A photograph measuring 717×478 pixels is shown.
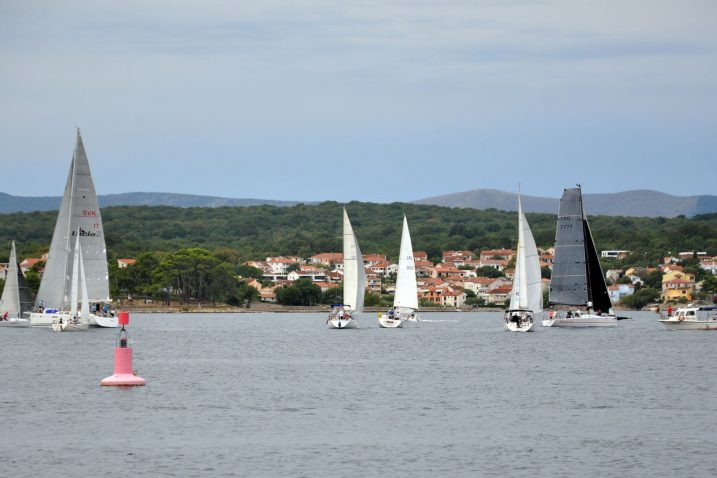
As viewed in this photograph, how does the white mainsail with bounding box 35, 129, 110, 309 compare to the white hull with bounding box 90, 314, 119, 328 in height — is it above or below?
above

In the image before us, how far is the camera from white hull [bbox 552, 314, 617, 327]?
256 feet

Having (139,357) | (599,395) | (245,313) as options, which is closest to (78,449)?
(599,395)

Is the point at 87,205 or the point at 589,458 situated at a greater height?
the point at 87,205

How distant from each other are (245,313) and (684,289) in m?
50.2

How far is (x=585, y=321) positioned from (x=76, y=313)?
30.2 m

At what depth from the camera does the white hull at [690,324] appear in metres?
78.8

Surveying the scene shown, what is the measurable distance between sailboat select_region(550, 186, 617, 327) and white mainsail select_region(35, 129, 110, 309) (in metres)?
26.9

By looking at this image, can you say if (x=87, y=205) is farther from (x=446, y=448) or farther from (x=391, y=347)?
(x=446, y=448)

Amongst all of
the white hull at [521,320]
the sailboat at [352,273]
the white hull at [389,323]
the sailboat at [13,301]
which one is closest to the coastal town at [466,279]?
the white hull at [389,323]

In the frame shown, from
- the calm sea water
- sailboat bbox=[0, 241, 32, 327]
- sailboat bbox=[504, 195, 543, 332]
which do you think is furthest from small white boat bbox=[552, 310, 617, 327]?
sailboat bbox=[0, 241, 32, 327]

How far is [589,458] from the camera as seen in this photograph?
25656 mm

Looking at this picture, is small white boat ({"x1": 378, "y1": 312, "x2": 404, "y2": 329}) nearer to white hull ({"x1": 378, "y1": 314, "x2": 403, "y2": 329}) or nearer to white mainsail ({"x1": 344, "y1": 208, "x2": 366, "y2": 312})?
white hull ({"x1": 378, "y1": 314, "x2": 403, "y2": 329})

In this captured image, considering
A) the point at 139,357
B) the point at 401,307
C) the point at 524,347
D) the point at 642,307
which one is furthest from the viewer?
the point at 642,307

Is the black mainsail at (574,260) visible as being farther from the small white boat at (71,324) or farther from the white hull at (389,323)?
the small white boat at (71,324)
